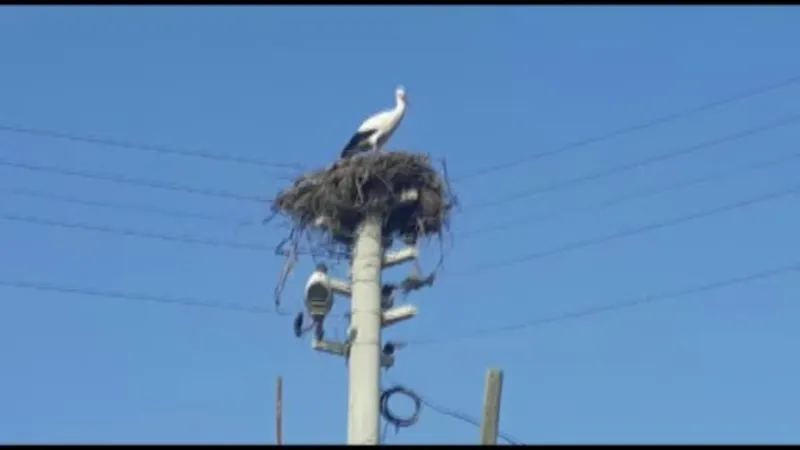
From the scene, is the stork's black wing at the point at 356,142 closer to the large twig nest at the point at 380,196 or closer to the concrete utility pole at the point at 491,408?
the large twig nest at the point at 380,196

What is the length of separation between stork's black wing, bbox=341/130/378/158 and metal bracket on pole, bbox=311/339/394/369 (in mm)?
1888

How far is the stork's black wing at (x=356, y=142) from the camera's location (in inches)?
627

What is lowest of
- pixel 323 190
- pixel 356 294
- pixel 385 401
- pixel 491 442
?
pixel 491 442

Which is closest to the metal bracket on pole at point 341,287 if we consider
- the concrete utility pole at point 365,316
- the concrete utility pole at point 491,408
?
the concrete utility pole at point 365,316

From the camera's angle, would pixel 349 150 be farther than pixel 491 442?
Yes

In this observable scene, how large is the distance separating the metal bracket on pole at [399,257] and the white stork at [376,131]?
3.53ft

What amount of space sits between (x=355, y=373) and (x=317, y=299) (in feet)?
2.52

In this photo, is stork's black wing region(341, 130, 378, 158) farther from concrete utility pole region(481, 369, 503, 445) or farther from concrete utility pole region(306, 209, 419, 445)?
concrete utility pole region(481, 369, 503, 445)

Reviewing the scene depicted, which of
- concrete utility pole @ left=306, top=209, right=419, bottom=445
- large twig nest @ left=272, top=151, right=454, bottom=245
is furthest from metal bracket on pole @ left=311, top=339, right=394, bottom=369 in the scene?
large twig nest @ left=272, top=151, right=454, bottom=245

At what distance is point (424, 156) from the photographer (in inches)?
621

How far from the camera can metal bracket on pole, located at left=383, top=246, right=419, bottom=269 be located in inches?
609

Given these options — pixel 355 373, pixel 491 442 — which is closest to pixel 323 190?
pixel 355 373

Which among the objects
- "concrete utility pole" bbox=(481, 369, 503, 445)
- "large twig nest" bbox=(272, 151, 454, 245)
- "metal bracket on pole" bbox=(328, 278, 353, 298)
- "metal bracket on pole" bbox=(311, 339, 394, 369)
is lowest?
"concrete utility pole" bbox=(481, 369, 503, 445)

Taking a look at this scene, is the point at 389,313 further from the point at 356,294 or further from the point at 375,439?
the point at 375,439
